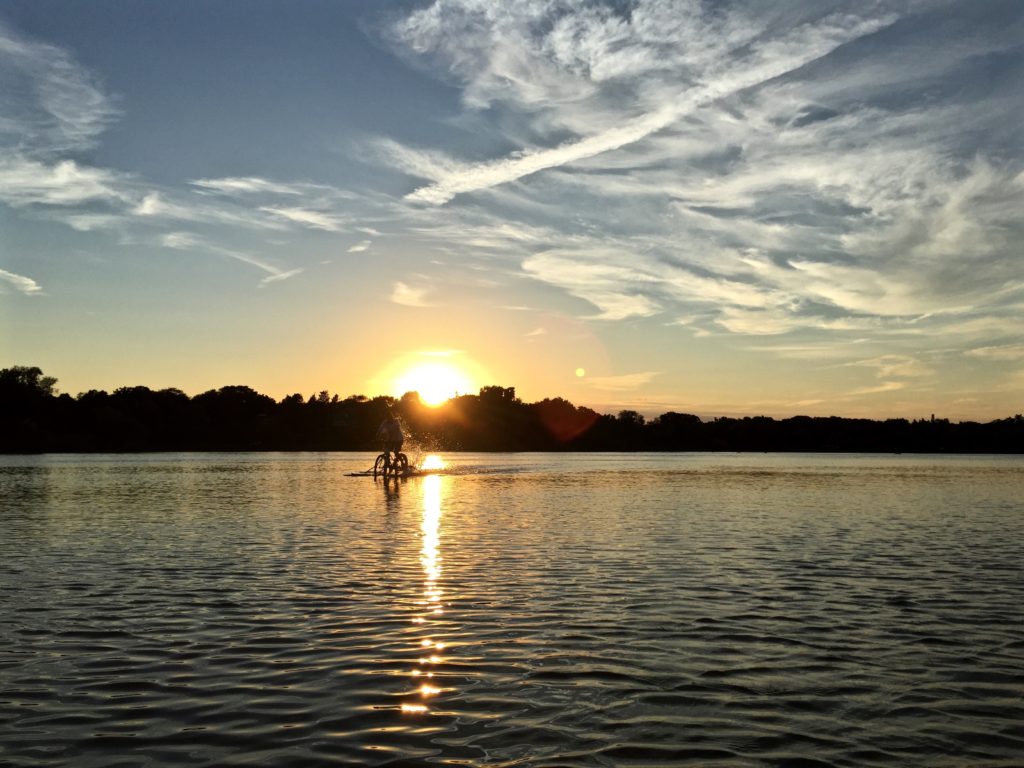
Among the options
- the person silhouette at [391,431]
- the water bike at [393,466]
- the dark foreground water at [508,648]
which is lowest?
the dark foreground water at [508,648]

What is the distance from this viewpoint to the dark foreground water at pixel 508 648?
32.0 ft

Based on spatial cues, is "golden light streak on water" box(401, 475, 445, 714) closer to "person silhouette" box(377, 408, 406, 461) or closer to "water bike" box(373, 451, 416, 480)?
"person silhouette" box(377, 408, 406, 461)

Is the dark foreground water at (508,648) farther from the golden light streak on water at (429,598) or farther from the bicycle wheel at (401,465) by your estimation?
the bicycle wheel at (401,465)

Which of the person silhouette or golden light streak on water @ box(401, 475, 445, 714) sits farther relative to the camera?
the person silhouette

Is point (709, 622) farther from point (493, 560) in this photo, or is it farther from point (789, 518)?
point (789, 518)

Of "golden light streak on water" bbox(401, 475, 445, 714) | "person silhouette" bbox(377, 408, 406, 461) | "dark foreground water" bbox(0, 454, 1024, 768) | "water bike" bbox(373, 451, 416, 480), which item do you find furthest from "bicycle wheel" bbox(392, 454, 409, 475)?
"dark foreground water" bbox(0, 454, 1024, 768)

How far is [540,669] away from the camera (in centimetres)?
1288

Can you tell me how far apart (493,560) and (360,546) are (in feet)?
18.0

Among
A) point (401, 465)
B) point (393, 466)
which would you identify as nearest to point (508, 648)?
point (393, 466)

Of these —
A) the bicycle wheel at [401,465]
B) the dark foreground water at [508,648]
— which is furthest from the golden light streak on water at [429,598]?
the bicycle wheel at [401,465]

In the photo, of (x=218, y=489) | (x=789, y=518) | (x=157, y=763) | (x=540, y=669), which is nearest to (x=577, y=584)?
(x=540, y=669)

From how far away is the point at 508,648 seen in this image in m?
14.3

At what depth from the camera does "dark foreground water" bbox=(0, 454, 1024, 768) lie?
384 inches

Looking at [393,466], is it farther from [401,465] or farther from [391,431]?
[391,431]
